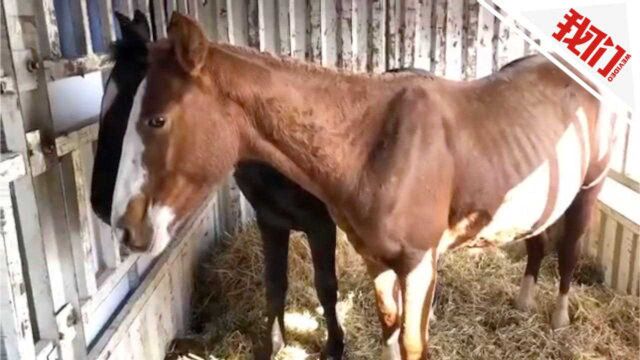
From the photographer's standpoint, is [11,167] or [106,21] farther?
[106,21]

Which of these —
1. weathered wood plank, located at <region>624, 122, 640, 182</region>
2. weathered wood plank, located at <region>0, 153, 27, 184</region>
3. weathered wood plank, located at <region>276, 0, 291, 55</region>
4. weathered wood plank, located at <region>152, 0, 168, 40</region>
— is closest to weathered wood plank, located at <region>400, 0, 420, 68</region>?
weathered wood plank, located at <region>276, 0, 291, 55</region>

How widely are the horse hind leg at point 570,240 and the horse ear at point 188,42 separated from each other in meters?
1.67

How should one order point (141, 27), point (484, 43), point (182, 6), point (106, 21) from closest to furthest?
point (141, 27) < point (106, 21) < point (182, 6) < point (484, 43)

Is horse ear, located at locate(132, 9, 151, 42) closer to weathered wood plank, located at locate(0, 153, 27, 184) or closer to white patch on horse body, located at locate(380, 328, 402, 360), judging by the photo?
weathered wood plank, located at locate(0, 153, 27, 184)

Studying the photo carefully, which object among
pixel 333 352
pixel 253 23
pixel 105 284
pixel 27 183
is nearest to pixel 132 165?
pixel 27 183

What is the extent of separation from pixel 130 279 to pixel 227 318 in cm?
65

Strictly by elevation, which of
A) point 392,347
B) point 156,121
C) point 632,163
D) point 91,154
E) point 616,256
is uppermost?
point 156,121

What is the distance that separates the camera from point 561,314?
A: 8.24ft

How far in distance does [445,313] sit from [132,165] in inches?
69.4

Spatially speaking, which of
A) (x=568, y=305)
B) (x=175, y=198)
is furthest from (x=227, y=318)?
(x=568, y=305)

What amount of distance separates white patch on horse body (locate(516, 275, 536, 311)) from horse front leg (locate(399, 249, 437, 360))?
40.5 inches

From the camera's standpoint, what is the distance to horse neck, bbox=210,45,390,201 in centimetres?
140

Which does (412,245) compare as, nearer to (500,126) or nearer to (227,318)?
(500,126)

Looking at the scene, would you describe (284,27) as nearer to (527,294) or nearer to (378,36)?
(378,36)
